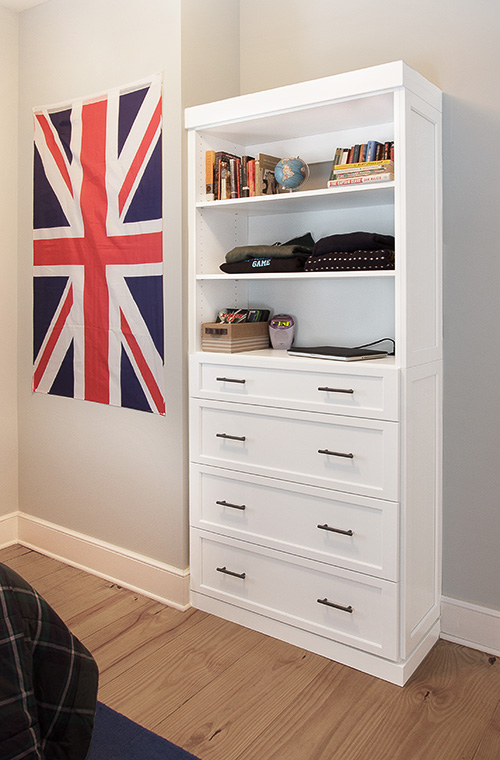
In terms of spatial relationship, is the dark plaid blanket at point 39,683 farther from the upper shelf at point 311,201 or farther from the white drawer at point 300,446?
the upper shelf at point 311,201

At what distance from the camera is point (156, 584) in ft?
8.87

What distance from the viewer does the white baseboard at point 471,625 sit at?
2.26m

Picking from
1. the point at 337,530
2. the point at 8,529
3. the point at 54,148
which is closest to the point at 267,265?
the point at 337,530

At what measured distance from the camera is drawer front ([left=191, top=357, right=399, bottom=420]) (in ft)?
6.73

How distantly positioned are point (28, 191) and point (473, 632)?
111 inches

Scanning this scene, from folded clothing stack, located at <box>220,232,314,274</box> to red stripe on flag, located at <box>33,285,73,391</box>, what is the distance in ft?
2.90

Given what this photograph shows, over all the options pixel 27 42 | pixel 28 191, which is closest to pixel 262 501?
pixel 28 191

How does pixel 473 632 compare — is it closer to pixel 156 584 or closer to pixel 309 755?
pixel 309 755

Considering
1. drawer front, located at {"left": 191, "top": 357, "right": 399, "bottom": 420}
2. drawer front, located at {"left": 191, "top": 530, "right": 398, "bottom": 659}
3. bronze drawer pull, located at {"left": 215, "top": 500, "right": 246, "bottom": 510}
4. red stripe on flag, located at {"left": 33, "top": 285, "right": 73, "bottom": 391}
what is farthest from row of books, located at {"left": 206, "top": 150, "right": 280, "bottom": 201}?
drawer front, located at {"left": 191, "top": 530, "right": 398, "bottom": 659}

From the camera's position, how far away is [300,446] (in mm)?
2268

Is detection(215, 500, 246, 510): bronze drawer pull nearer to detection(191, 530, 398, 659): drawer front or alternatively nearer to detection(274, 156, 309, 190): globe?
detection(191, 530, 398, 659): drawer front

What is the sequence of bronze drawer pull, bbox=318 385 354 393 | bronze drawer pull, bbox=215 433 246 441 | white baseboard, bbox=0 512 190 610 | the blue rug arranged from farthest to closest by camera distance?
white baseboard, bbox=0 512 190 610, bronze drawer pull, bbox=215 433 246 441, bronze drawer pull, bbox=318 385 354 393, the blue rug

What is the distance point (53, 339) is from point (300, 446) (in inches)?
58.4

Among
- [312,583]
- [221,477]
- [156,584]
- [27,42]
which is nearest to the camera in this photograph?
[312,583]
